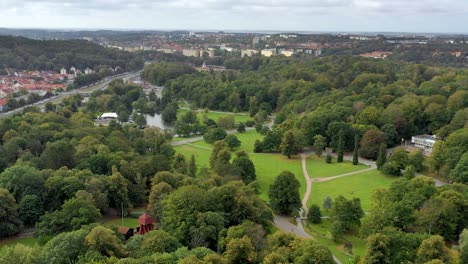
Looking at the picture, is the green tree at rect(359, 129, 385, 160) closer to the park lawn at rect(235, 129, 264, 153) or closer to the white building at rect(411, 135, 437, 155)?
the white building at rect(411, 135, 437, 155)

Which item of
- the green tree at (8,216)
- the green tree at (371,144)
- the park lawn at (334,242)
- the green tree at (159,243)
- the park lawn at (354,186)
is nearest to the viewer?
the green tree at (159,243)

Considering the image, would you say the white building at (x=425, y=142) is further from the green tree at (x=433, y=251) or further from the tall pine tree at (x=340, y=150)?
the green tree at (x=433, y=251)

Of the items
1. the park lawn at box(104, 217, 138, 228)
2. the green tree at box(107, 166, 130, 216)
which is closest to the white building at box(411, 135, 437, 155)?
the park lawn at box(104, 217, 138, 228)

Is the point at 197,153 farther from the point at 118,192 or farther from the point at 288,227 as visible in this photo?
the point at 288,227

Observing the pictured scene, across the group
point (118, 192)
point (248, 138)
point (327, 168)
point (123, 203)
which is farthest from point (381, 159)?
point (118, 192)

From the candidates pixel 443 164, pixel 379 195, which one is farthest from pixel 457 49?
pixel 379 195

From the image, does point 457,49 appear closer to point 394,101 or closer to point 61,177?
point 394,101

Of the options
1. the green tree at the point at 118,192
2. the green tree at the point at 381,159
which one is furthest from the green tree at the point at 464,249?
the green tree at the point at 118,192

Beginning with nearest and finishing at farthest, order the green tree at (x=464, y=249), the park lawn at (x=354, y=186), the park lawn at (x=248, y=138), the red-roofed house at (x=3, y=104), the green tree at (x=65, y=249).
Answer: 1. the green tree at (x=65, y=249)
2. the green tree at (x=464, y=249)
3. the park lawn at (x=354, y=186)
4. the park lawn at (x=248, y=138)
5. the red-roofed house at (x=3, y=104)
